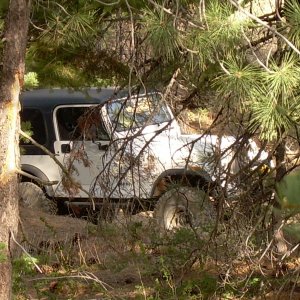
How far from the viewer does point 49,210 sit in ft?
41.3

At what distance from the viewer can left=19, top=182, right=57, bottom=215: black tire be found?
12.6 m

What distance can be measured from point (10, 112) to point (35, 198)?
7.21 meters

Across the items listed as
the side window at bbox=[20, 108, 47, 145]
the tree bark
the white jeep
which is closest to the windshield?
the white jeep

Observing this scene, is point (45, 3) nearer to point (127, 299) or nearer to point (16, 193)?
point (16, 193)

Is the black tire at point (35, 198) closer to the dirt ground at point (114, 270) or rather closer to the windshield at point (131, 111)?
the dirt ground at point (114, 270)

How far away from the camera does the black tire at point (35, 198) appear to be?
1260cm

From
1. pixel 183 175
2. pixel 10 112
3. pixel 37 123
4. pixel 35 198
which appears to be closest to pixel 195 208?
pixel 183 175

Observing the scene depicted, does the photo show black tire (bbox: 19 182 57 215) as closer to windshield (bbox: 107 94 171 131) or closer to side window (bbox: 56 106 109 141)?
side window (bbox: 56 106 109 141)

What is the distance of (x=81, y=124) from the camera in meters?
7.68

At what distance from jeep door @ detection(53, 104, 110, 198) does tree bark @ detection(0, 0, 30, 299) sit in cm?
88

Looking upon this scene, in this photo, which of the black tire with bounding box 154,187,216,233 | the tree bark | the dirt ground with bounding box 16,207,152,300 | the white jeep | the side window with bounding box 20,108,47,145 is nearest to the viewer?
the tree bark

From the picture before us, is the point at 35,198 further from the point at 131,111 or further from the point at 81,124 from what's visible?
the point at 81,124

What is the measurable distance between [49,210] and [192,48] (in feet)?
25.2

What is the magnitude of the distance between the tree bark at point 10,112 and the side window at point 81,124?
1.85 metres
